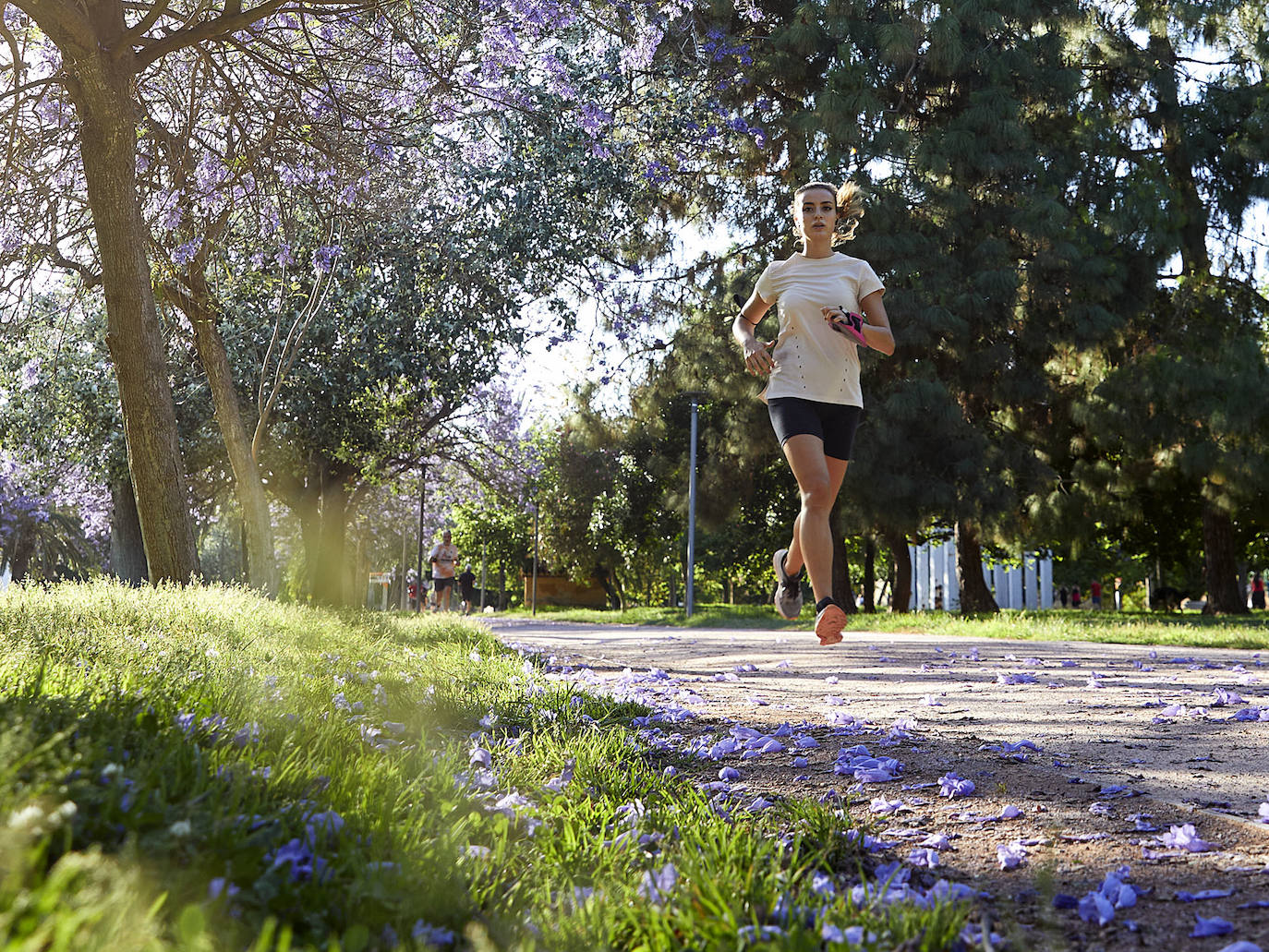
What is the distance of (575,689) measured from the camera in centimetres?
507

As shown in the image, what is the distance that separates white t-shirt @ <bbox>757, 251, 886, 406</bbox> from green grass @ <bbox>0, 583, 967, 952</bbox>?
247 cm

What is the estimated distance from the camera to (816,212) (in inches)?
222

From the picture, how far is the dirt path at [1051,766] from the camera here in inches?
74.7

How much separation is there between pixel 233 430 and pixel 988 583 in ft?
153

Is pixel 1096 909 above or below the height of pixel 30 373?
below

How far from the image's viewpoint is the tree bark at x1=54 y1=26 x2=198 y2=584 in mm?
7781

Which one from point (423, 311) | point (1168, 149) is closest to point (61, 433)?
point (423, 311)

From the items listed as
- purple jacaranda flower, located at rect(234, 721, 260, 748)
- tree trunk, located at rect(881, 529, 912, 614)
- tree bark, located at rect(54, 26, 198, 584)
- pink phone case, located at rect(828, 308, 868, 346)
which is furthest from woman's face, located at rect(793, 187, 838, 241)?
tree trunk, located at rect(881, 529, 912, 614)

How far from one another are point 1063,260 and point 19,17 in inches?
600

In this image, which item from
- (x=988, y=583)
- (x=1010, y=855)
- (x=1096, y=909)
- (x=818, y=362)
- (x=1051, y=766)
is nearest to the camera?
(x=1096, y=909)

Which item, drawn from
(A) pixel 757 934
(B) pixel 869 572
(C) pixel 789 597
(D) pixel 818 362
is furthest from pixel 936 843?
(B) pixel 869 572

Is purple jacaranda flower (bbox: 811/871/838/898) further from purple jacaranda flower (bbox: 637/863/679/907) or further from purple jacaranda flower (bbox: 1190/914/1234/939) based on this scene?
purple jacaranda flower (bbox: 1190/914/1234/939)

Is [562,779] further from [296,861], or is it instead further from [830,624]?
[830,624]

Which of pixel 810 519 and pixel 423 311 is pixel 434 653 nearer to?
pixel 810 519
